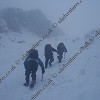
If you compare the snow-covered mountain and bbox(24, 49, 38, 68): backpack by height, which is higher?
the snow-covered mountain

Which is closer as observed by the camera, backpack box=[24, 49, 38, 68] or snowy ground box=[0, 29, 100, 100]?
snowy ground box=[0, 29, 100, 100]

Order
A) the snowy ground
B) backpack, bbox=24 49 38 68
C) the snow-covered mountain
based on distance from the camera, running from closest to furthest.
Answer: the snowy ground
backpack, bbox=24 49 38 68
the snow-covered mountain

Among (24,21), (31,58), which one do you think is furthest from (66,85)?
(24,21)

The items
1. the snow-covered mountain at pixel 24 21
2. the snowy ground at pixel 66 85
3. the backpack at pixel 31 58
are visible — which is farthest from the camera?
the snow-covered mountain at pixel 24 21

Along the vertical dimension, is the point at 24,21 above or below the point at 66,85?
above

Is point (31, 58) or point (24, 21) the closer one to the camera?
point (31, 58)

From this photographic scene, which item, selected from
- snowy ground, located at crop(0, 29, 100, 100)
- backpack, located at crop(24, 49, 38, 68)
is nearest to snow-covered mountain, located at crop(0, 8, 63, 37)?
snowy ground, located at crop(0, 29, 100, 100)

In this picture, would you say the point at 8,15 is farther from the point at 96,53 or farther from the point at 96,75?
the point at 96,75

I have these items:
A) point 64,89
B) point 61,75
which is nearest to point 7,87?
point 61,75

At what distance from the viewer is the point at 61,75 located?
37.6 feet

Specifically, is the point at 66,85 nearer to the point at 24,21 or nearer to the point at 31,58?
the point at 31,58

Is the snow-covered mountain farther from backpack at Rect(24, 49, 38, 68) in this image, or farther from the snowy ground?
backpack at Rect(24, 49, 38, 68)

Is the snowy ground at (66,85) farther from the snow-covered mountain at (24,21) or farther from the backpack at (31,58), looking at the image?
the snow-covered mountain at (24,21)

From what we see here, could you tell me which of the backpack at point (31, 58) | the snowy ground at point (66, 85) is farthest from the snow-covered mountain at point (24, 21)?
the backpack at point (31, 58)
